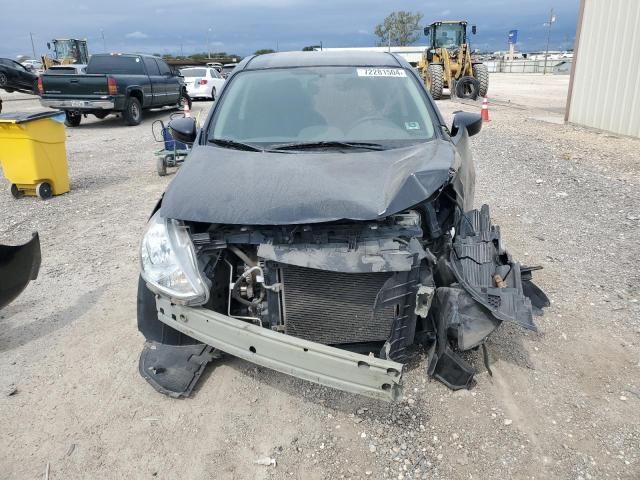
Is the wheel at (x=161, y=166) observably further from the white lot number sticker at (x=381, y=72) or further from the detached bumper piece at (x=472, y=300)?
the detached bumper piece at (x=472, y=300)

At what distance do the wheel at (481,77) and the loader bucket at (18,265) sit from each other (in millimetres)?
18838

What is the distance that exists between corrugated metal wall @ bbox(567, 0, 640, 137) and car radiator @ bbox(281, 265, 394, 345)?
1079 cm

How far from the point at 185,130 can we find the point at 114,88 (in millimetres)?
10711

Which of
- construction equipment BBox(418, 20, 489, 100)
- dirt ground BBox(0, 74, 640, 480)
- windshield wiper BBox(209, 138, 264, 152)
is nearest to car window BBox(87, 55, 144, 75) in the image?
construction equipment BBox(418, 20, 489, 100)

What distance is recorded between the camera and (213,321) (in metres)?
2.53

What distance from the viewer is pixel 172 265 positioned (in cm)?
268

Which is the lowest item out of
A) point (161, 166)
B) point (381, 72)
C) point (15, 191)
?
point (15, 191)

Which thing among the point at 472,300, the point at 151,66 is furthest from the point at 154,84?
the point at 472,300

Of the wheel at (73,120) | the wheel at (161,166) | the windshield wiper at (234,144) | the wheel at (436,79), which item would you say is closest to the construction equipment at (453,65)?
the wheel at (436,79)

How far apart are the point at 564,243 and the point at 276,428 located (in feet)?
12.4

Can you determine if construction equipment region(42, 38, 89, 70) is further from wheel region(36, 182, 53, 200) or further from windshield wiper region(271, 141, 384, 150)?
windshield wiper region(271, 141, 384, 150)

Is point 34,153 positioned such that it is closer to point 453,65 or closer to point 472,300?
point 472,300

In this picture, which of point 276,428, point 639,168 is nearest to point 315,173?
point 276,428

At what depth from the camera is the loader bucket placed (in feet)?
13.1
